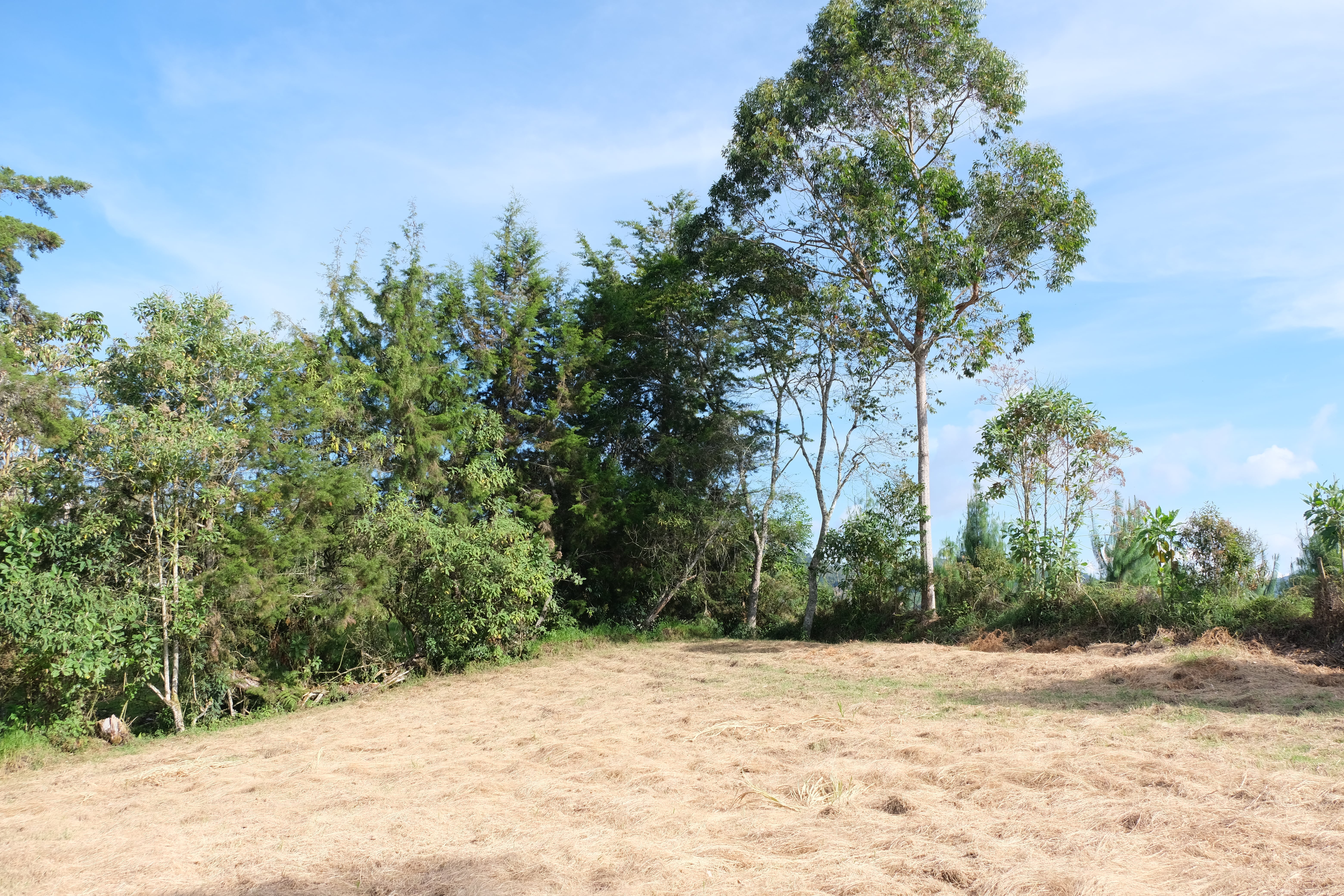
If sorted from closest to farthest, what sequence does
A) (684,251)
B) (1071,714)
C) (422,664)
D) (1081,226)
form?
(1071,714) → (422,664) → (1081,226) → (684,251)

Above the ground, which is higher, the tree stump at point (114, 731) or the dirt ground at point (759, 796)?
the dirt ground at point (759, 796)

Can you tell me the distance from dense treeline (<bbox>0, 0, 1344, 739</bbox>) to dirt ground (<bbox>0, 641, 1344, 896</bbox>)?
63.6 inches

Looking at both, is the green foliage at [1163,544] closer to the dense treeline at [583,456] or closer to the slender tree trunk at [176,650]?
the dense treeline at [583,456]

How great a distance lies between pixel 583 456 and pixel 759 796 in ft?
35.9

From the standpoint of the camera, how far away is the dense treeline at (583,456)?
8.12 m

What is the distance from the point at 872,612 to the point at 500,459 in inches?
274

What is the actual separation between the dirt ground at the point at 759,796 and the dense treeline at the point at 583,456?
1.62 m

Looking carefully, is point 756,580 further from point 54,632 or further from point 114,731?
point 54,632

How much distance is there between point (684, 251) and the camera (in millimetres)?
15117

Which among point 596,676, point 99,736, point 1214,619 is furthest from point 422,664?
point 1214,619

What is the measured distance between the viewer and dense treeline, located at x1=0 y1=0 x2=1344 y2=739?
320 inches

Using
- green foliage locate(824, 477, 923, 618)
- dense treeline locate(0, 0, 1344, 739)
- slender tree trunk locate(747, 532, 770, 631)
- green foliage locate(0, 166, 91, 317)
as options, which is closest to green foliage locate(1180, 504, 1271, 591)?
dense treeline locate(0, 0, 1344, 739)

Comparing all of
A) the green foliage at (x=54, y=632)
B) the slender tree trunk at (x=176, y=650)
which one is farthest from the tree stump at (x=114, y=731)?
the slender tree trunk at (x=176, y=650)

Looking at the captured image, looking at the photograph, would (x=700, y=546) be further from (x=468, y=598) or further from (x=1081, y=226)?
(x=1081, y=226)
